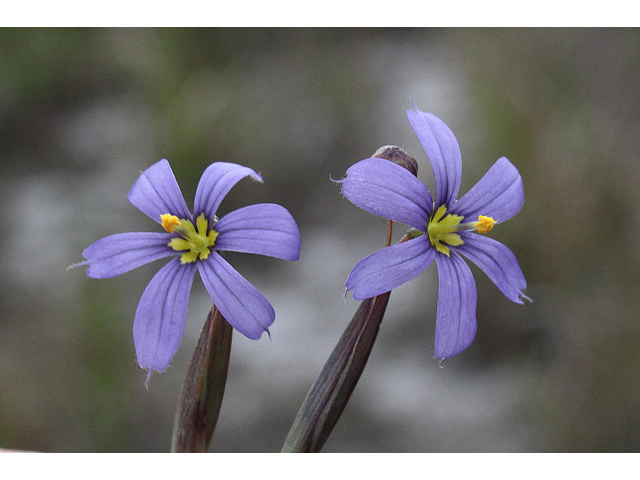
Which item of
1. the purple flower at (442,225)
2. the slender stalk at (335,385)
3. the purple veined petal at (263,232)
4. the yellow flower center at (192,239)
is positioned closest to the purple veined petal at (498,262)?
the purple flower at (442,225)

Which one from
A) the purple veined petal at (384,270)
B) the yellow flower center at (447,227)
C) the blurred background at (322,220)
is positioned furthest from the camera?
the blurred background at (322,220)

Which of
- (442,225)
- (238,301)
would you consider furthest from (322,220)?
(238,301)

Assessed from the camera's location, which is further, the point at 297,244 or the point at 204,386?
the point at 204,386

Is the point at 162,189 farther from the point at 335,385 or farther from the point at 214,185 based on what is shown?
the point at 335,385

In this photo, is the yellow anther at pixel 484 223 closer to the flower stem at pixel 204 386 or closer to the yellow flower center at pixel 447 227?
the yellow flower center at pixel 447 227

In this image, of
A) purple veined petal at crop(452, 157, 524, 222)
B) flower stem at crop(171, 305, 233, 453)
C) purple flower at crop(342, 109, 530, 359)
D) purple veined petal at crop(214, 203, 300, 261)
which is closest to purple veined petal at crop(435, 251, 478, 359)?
purple flower at crop(342, 109, 530, 359)

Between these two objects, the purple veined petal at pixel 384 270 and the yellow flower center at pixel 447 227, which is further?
the yellow flower center at pixel 447 227
